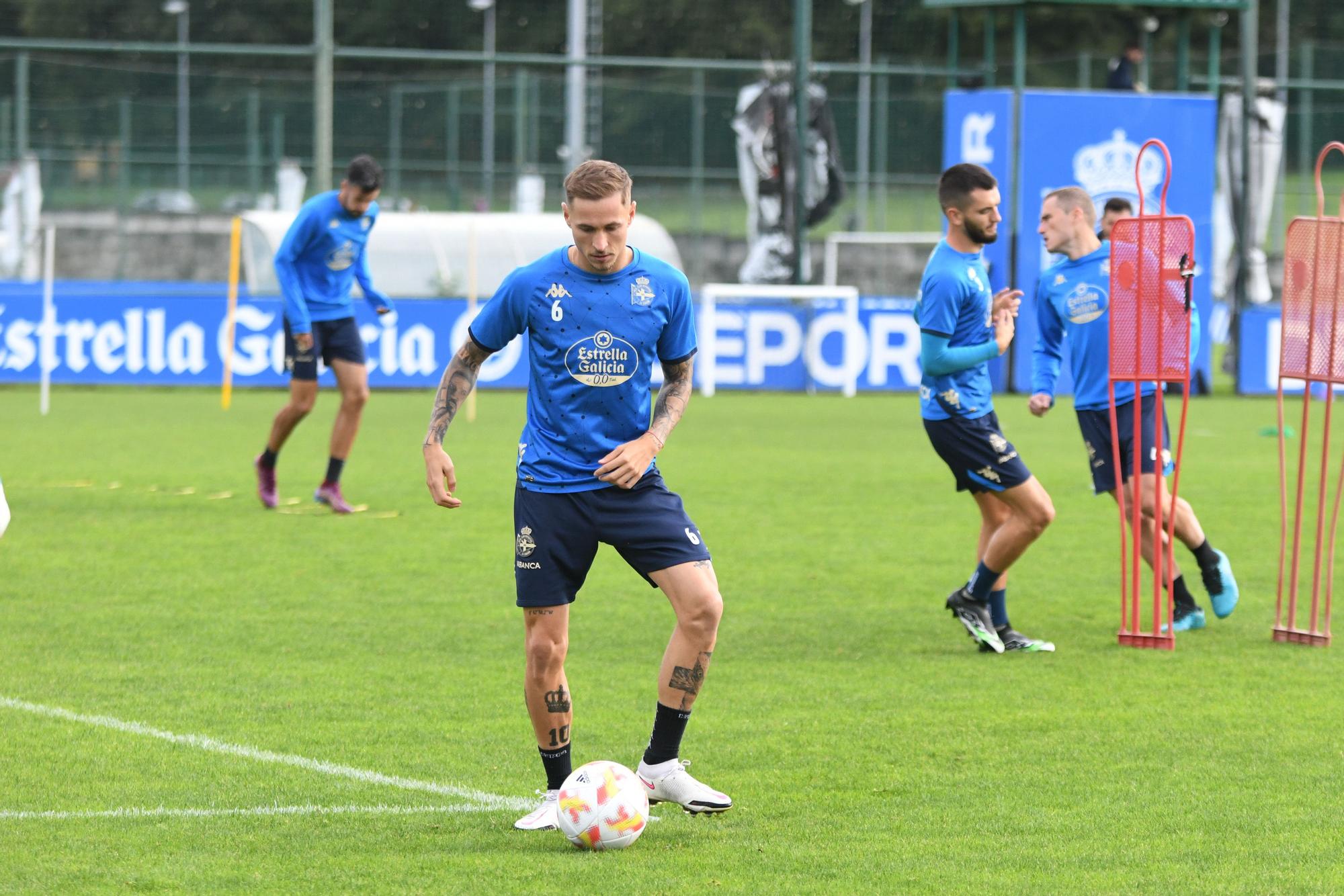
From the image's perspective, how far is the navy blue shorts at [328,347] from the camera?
11.6 m

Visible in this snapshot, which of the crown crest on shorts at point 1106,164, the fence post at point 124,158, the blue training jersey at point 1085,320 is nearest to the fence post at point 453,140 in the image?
the fence post at point 124,158

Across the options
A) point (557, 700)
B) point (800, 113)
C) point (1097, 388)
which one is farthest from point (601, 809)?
point (800, 113)

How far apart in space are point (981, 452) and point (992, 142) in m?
16.6

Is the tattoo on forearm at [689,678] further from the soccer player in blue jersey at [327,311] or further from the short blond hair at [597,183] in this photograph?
the soccer player in blue jersey at [327,311]

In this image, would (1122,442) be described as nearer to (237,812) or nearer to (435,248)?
(237,812)

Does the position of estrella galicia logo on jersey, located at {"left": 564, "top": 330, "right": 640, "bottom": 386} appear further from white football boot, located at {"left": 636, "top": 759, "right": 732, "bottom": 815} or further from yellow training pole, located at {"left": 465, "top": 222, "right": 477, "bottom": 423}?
yellow training pole, located at {"left": 465, "top": 222, "right": 477, "bottom": 423}

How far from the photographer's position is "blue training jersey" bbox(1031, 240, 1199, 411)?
8.18m

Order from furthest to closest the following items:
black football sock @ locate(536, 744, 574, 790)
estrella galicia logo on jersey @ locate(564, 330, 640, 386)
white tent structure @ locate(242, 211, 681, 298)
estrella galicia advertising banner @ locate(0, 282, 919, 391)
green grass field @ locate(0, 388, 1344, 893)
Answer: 1. white tent structure @ locate(242, 211, 681, 298)
2. estrella galicia advertising banner @ locate(0, 282, 919, 391)
3. black football sock @ locate(536, 744, 574, 790)
4. estrella galicia logo on jersey @ locate(564, 330, 640, 386)
5. green grass field @ locate(0, 388, 1344, 893)

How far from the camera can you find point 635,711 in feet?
21.4

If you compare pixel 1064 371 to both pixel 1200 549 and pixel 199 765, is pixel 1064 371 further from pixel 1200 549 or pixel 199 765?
pixel 199 765

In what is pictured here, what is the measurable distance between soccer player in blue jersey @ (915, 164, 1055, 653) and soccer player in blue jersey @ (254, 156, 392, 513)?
192 inches

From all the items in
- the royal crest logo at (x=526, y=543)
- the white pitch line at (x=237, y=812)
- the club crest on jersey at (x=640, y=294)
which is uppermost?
the club crest on jersey at (x=640, y=294)

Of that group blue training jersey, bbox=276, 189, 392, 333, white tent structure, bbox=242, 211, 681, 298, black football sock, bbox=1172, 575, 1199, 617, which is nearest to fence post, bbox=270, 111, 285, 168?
white tent structure, bbox=242, 211, 681, 298

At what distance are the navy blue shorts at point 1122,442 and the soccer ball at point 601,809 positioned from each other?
385 cm
